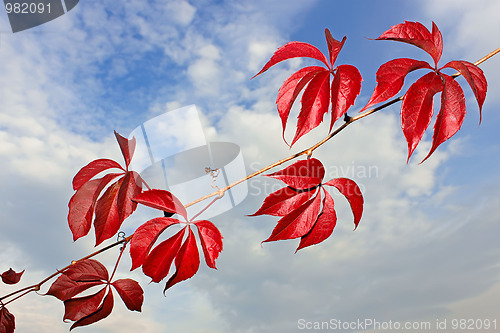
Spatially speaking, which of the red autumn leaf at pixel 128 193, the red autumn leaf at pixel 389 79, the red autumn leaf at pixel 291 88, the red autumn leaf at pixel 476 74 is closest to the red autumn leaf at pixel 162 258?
the red autumn leaf at pixel 128 193

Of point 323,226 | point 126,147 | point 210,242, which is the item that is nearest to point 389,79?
point 323,226

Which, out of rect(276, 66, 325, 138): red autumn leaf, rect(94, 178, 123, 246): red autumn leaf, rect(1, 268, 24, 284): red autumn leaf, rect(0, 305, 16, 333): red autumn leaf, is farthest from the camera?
rect(1, 268, 24, 284): red autumn leaf

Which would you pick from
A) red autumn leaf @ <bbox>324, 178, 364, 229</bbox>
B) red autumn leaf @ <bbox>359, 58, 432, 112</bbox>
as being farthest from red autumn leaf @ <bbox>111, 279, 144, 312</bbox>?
red autumn leaf @ <bbox>359, 58, 432, 112</bbox>

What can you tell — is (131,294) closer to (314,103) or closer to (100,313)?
(100,313)

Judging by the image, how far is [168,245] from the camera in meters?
0.84

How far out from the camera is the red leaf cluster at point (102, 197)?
0.90m

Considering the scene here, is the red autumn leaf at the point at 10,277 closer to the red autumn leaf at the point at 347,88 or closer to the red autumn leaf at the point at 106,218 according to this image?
the red autumn leaf at the point at 106,218

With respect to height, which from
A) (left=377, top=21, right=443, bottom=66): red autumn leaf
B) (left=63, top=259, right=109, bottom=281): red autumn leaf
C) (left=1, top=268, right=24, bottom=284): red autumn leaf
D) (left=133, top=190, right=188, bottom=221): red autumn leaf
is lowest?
(left=63, top=259, right=109, bottom=281): red autumn leaf

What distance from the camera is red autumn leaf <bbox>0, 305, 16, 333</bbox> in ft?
3.90

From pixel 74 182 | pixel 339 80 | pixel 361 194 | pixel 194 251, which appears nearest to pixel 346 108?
pixel 339 80

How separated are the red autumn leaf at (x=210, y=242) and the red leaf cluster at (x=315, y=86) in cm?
26

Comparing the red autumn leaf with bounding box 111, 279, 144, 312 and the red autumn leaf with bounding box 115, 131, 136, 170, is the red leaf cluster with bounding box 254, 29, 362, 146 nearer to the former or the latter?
the red autumn leaf with bounding box 115, 131, 136, 170

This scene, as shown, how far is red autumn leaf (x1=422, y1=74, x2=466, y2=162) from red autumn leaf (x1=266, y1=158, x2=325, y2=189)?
207mm

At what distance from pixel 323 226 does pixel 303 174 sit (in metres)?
0.12
